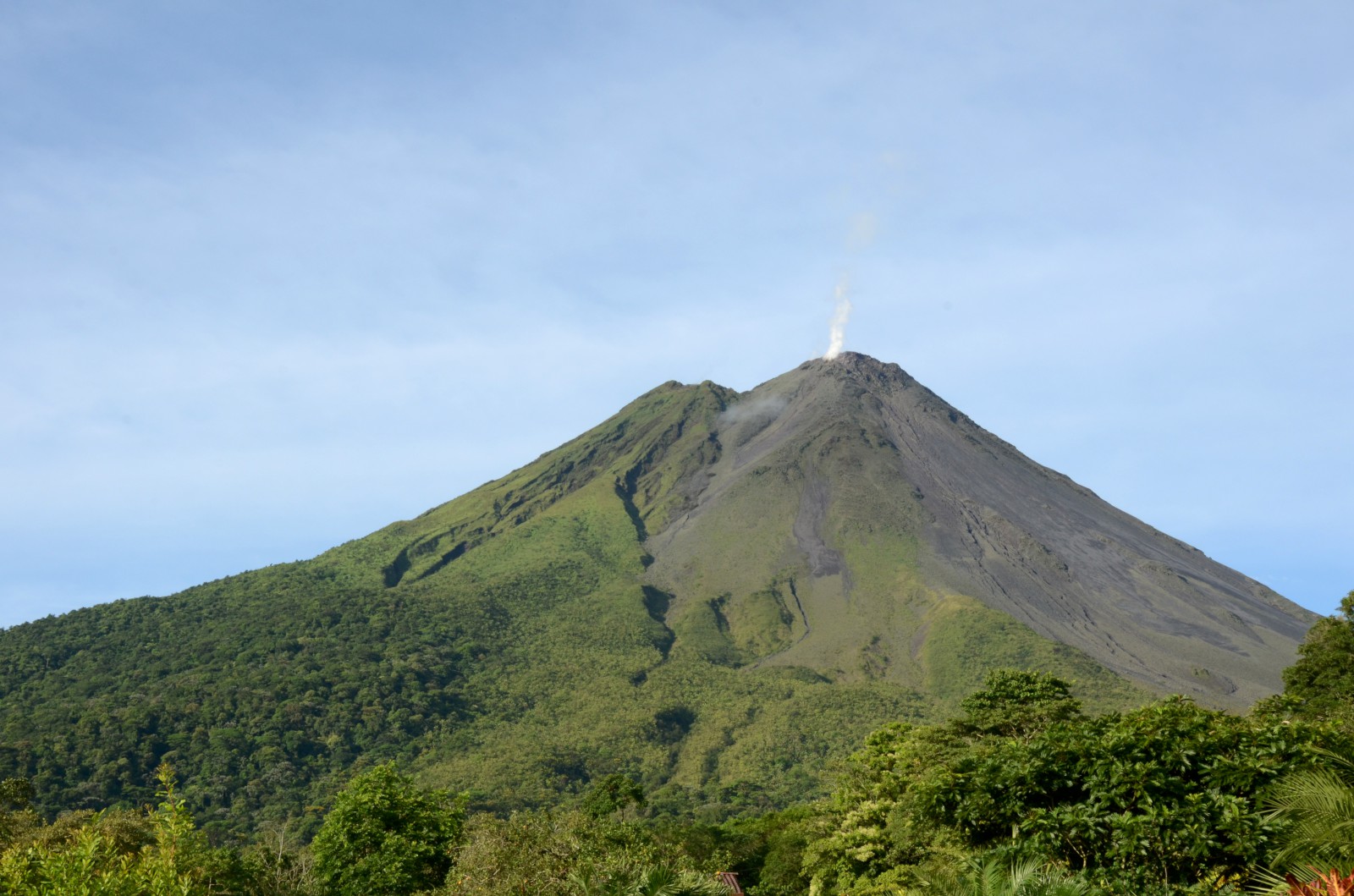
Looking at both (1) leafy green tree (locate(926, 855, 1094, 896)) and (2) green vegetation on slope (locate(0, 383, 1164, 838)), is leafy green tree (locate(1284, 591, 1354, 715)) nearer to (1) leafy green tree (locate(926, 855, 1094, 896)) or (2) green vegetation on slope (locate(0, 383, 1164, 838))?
(1) leafy green tree (locate(926, 855, 1094, 896))

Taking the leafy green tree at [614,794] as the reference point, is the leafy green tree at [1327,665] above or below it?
above

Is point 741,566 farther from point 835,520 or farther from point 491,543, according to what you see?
point 491,543

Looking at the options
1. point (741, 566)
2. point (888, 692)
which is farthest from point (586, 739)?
point (741, 566)

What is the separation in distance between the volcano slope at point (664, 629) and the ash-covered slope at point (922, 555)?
47 cm

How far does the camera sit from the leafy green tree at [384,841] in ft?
105

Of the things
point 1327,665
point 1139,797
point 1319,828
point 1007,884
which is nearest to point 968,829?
point 1139,797

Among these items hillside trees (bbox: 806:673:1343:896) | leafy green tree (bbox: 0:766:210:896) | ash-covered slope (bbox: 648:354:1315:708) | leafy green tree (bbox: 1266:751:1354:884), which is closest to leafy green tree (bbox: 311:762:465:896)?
hillside trees (bbox: 806:673:1343:896)

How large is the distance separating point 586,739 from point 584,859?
297ft

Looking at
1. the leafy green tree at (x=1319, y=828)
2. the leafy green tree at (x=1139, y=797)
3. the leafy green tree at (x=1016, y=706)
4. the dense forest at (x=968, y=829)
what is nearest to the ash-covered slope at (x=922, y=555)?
the leafy green tree at (x=1016, y=706)

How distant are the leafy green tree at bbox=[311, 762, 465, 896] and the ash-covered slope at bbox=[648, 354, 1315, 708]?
94.2 metres

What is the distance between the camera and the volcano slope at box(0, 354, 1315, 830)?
3939 inches

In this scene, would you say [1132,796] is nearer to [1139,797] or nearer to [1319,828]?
[1139,797]

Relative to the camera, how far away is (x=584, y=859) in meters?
20.0

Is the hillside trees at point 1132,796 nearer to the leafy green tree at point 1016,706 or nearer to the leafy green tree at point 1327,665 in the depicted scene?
the leafy green tree at point 1016,706
